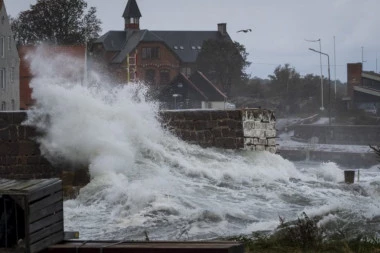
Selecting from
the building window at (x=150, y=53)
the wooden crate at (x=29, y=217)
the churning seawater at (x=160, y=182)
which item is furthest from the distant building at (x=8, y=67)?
the wooden crate at (x=29, y=217)

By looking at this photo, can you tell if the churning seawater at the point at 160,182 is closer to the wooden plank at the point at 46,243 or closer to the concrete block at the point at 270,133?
the concrete block at the point at 270,133

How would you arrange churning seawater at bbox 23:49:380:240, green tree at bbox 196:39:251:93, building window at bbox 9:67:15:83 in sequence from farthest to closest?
green tree at bbox 196:39:251:93, building window at bbox 9:67:15:83, churning seawater at bbox 23:49:380:240

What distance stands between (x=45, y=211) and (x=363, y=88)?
60.4 meters

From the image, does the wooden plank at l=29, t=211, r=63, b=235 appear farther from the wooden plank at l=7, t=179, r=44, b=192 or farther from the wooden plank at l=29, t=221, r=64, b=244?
the wooden plank at l=7, t=179, r=44, b=192

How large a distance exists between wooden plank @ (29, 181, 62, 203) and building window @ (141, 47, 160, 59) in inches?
2663

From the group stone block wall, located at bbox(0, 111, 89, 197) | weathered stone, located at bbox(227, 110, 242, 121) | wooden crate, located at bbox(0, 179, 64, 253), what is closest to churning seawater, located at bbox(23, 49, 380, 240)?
stone block wall, located at bbox(0, 111, 89, 197)

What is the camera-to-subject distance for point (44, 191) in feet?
23.1

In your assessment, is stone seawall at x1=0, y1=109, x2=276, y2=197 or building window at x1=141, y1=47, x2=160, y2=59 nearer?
stone seawall at x1=0, y1=109, x2=276, y2=197

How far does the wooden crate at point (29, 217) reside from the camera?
6.87m

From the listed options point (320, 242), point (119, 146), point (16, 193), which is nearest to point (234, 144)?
point (119, 146)

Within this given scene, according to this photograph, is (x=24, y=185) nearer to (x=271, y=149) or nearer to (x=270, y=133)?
(x=271, y=149)

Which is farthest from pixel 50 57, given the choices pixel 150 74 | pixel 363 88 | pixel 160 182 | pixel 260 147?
pixel 160 182

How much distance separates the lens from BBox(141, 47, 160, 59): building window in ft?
245

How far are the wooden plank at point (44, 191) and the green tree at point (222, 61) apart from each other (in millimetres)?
65434
